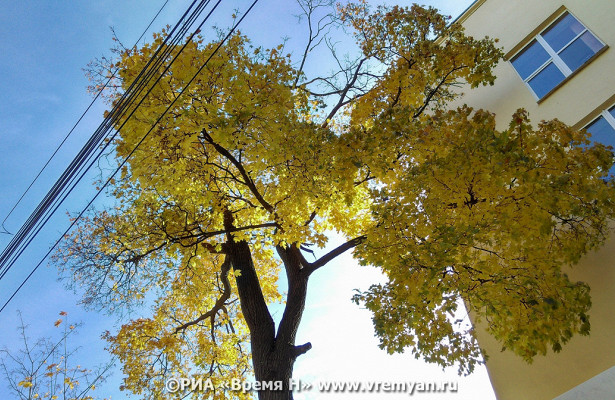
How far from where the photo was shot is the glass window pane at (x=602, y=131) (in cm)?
592

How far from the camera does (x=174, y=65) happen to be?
5410mm

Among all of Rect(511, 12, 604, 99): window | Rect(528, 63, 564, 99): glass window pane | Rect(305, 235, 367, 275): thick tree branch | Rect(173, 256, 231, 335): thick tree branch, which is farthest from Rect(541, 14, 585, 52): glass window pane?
Rect(173, 256, 231, 335): thick tree branch

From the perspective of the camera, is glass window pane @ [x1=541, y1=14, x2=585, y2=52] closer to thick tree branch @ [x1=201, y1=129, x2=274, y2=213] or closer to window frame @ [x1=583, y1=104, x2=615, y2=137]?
window frame @ [x1=583, y1=104, x2=615, y2=137]

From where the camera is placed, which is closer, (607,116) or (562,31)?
(607,116)

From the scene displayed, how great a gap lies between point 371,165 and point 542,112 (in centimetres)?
386

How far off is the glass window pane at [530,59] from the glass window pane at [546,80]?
0.67 feet

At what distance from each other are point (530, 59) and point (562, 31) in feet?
2.30

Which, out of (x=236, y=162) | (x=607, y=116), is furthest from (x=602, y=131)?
(x=236, y=162)

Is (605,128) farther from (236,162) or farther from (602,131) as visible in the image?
(236,162)

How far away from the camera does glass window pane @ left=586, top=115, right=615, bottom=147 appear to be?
5922mm

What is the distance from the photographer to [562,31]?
7.20 metres

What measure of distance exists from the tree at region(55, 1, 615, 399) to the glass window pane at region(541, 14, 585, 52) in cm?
205

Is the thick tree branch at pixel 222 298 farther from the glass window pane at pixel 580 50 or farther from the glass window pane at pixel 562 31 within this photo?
the glass window pane at pixel 562 31

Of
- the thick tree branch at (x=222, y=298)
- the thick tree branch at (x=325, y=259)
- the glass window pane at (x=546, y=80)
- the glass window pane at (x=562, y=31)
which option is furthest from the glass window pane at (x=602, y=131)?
the thick tree branch at (x=222, y=298)
